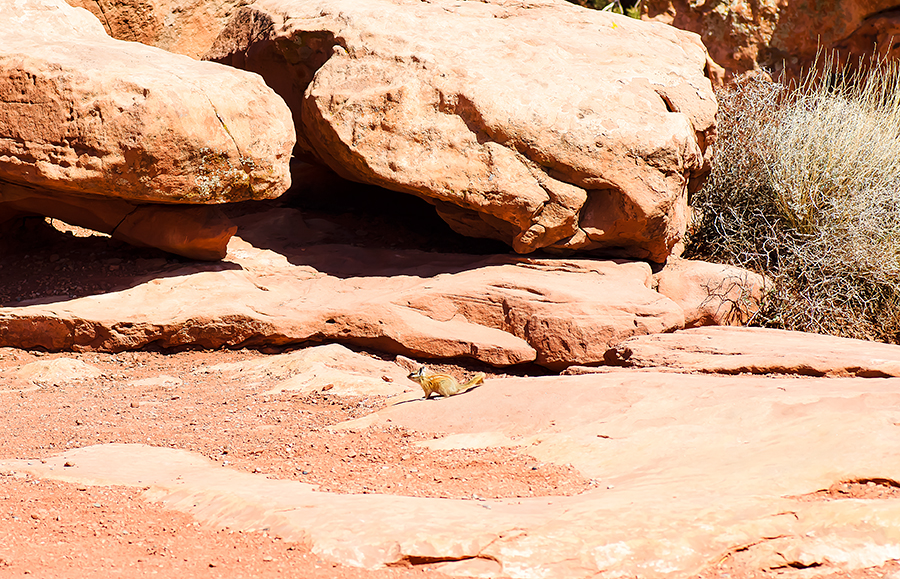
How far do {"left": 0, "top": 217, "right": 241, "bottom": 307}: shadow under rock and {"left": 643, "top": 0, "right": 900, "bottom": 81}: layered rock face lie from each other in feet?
23.7

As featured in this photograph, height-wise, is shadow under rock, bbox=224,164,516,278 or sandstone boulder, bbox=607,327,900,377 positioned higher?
sandstone boulder, bbox=607,327,900,377

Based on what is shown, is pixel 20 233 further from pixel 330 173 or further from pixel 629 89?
pixel 629 89

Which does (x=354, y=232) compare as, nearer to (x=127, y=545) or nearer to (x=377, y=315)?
(x=377, y=315)

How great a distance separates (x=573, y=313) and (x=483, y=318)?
27.4 inches

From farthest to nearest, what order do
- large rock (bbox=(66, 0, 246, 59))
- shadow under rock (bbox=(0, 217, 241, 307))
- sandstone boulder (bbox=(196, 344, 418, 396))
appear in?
1. large rock (bbox=(66, 0, 246, 59))
2. shadow under rock (bbox=(0, 217, 241, 307))
3. sandstone boulder (bbox=(196, 344, 418, 396))

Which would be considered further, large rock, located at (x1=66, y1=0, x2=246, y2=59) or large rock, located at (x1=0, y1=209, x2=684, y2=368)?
large rock, located at (x1=66, y1=0, x2=246, y2=59)

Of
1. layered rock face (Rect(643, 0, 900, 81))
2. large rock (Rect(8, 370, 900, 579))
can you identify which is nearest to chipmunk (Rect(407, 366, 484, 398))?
large rock (Rect(8, 370, 900, 579))

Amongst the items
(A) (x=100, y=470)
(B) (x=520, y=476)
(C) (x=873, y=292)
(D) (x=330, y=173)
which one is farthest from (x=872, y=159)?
(A) (x=100, y=470)

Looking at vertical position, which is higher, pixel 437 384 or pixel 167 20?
pixel 167 20

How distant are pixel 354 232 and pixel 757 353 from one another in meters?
3.92

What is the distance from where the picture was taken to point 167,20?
26.3ft

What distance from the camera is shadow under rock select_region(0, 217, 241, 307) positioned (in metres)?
6.04

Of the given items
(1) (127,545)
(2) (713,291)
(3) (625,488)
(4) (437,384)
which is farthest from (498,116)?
(1) (127,545)

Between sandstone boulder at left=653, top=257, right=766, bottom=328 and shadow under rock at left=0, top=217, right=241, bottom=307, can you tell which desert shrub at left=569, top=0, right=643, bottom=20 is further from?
shadow under rock at left=0, top=217, right=241, bottom=307
